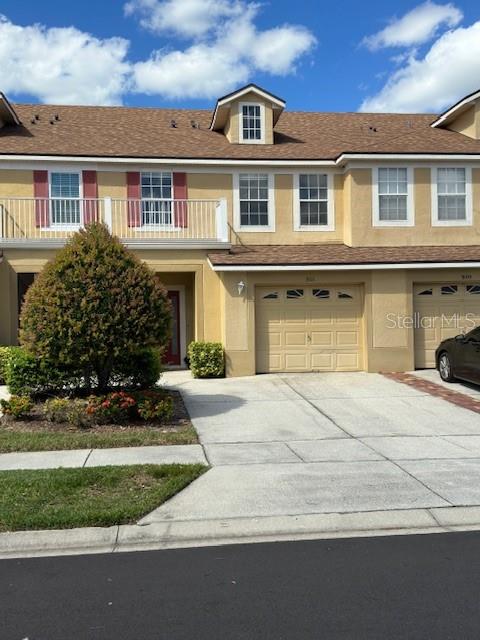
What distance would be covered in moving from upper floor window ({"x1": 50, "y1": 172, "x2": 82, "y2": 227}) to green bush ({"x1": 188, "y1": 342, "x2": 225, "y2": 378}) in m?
4.82

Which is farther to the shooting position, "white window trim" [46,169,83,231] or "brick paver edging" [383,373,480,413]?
"white window trim" [46,169,83,231]

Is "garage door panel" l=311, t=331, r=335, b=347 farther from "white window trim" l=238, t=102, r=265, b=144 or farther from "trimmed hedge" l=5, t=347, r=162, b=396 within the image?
"white window trim" l=238, t=102, r=265, b=144

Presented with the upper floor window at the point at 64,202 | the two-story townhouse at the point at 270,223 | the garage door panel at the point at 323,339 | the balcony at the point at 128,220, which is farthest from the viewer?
the upper floor window at the point at 64,202

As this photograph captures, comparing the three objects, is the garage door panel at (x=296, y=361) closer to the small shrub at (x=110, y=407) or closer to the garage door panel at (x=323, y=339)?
the garage door panel at (x=323, y=339)

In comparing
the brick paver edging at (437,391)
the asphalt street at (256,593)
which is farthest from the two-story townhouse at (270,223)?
the asphalt street at (256,593)

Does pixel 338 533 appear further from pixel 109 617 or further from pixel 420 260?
pixel 420 260

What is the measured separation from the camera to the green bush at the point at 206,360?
1468 centimetres

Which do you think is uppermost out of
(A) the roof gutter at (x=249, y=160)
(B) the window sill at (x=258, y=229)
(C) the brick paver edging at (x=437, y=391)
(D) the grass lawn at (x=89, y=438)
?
(A) the roof gutter at (x=249, y=160)

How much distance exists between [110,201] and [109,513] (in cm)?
1114

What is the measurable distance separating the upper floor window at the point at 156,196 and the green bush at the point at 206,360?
3.86 metres

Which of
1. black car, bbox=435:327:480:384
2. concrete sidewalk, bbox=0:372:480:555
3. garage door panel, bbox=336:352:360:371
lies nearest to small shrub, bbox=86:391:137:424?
concrete sidewalk, bbox=0:372:480:555

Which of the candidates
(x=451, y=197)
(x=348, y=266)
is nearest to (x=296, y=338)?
(x=348, y=266)

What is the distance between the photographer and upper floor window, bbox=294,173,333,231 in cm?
1697

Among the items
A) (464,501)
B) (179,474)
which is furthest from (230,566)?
(464,501)
